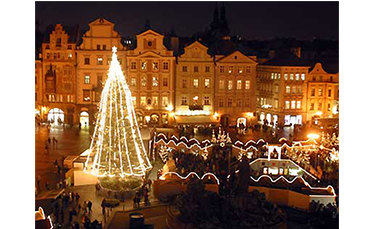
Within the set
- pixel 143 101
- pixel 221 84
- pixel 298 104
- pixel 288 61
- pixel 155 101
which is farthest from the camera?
pixel 298 104

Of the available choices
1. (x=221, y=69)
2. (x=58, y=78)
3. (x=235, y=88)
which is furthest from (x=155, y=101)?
(x=58, y=78)

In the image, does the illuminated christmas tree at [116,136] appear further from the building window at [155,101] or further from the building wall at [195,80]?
the building wall at [195,80]

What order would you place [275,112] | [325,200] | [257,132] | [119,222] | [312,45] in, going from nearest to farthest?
[119,222]
[325,200]
[257,132]
[275,112]
[312,45]

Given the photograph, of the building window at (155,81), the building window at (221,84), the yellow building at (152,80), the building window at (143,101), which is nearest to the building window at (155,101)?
the yellow building at (152,80)

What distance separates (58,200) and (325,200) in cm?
748

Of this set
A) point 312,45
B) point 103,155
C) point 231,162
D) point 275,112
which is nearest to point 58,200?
point 103,155

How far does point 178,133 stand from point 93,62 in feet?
26.0

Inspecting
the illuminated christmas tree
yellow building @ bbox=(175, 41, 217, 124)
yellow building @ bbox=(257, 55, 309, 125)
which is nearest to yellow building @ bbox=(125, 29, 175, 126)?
yellow building @ bbox=(175, 41, 217, 124)

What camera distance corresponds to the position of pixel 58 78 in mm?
32844

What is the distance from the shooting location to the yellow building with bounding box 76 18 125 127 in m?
31.2

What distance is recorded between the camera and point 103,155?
17.6 m

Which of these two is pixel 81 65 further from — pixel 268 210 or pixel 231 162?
pixel 268 210

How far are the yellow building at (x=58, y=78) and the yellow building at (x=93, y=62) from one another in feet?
1.88

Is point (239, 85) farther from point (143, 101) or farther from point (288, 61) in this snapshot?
point (143, 101)
